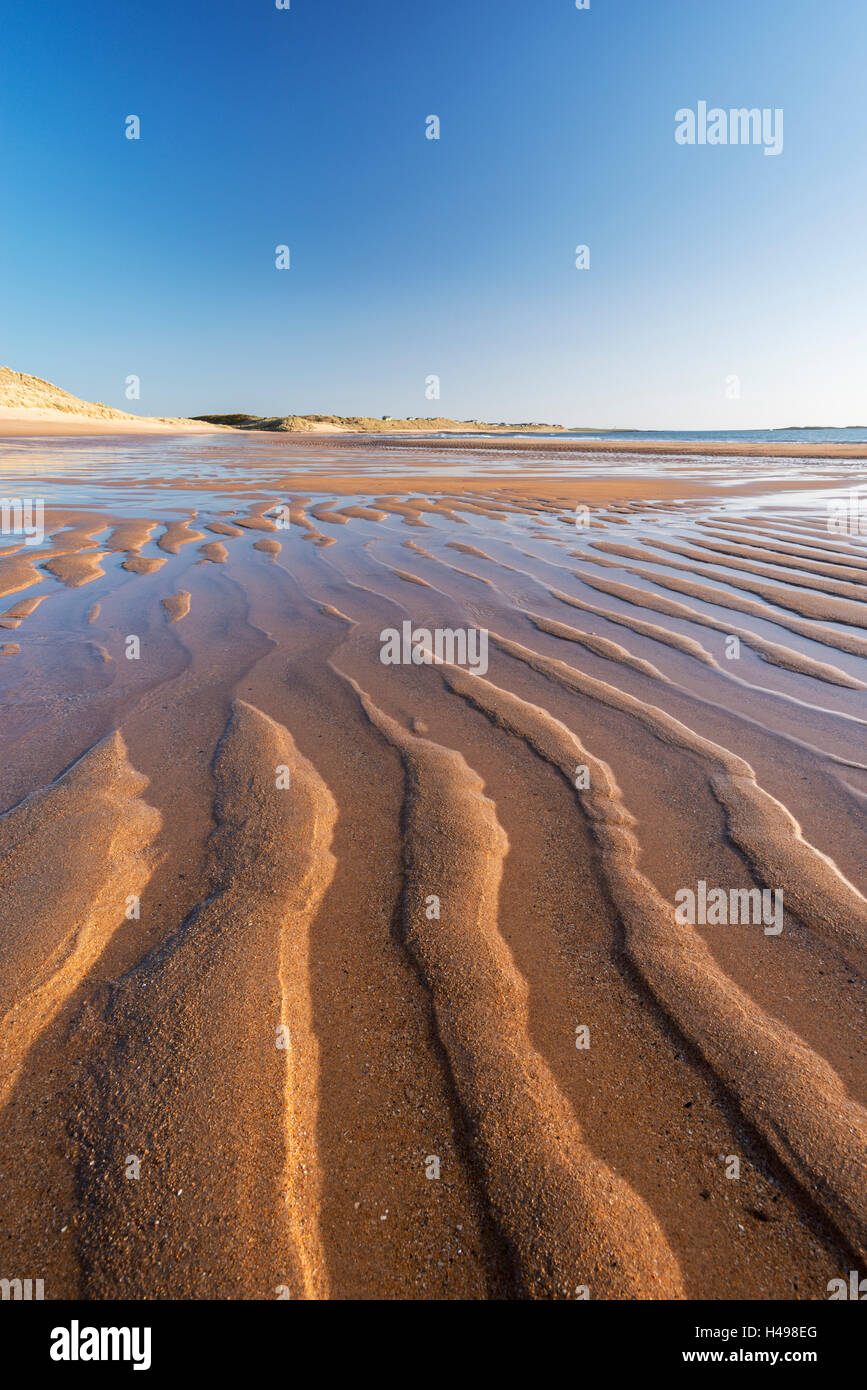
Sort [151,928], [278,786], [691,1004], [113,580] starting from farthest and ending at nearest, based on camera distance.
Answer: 1. [113,580]
2. [278,786]
3. [151,928]
4. [691,1004]

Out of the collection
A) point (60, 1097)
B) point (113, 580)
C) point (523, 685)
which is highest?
point (113, 580)

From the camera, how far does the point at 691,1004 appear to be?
6.72 ft

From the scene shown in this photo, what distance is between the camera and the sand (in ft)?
4.80

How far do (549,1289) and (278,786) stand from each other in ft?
7.77

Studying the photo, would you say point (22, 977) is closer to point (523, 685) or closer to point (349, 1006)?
point (349, 1006)

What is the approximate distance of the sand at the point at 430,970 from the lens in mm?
1464

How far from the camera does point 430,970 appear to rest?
2.17 meters
